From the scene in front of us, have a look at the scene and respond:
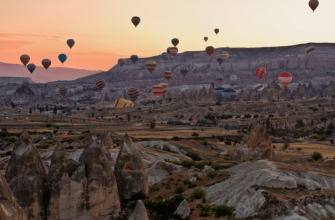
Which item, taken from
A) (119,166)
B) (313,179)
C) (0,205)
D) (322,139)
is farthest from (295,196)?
(322,139)

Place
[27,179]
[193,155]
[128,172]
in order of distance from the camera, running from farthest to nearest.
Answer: [193,155]
[128,172]
[27,179]

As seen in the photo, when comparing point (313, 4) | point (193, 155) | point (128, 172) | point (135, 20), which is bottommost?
point (193, 155)

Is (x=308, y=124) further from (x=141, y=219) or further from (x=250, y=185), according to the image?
(x=141, y=219)

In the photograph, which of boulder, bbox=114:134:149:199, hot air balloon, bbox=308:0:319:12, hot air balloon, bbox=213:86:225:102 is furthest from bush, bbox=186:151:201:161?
hot air balloon, bbox=213:86:225:102

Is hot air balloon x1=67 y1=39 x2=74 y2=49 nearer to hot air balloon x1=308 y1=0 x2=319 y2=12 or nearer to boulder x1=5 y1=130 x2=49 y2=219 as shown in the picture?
hot air balloon x1=308 y1=0 x2=319 y2=12

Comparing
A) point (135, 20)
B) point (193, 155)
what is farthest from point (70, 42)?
point (193, 155)

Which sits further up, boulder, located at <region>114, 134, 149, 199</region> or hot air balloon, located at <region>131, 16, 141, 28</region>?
hot air balloon, located at <region>131, 16, 141, 28</region>

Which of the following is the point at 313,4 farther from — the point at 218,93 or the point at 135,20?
the point at 135,20
